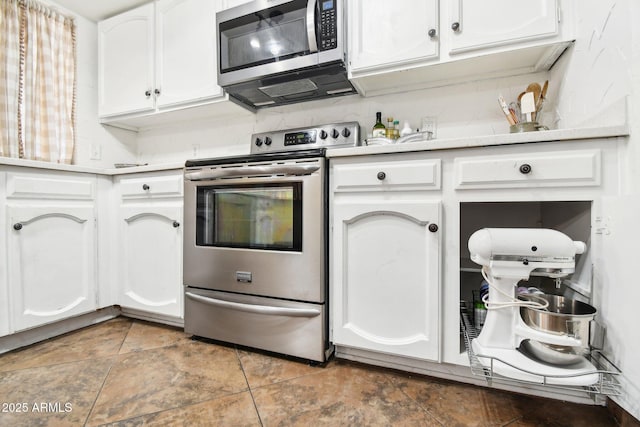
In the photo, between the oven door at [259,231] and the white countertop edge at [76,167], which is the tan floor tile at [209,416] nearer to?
the oven door at [259,231]

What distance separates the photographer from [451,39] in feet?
4.14

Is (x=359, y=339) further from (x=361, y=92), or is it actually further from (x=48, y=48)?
(x=48, y=48)

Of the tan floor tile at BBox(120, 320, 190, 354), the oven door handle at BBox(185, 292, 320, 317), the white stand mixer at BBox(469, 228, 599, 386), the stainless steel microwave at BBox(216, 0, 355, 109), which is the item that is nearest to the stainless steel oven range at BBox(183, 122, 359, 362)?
the oven door handle at BBox(185, 292, 320, 317)

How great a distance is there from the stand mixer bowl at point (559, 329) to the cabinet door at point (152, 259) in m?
1.54

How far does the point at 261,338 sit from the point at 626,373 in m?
1.22

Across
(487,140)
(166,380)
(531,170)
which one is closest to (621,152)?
(531,170)

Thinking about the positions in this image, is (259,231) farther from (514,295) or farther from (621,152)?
(621,152)

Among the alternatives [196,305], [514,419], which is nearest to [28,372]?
[196,305]

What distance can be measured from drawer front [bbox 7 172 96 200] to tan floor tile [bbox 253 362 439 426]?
146 centimetres

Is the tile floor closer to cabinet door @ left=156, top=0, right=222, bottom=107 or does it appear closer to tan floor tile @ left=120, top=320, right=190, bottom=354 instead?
tan floor tile @ left=120, top=320, right=190, bottom=354

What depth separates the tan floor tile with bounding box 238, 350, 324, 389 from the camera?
1138mm

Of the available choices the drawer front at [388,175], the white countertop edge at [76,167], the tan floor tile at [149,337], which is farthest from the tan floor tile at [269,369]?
the white countertop edge at [76,167]

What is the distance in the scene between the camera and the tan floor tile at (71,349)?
129 cm

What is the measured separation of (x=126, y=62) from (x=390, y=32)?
1.76m
